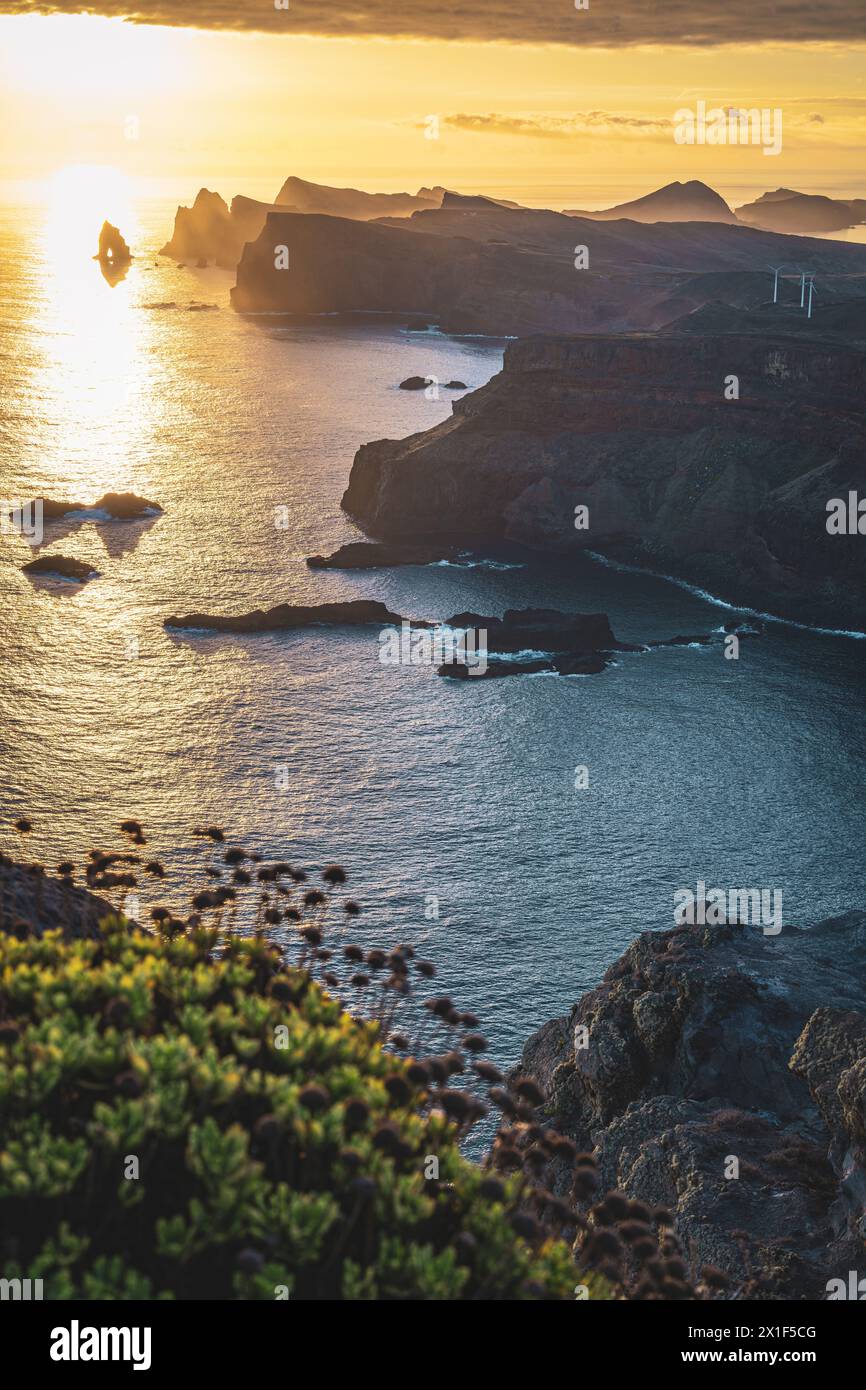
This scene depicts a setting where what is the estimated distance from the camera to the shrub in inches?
870

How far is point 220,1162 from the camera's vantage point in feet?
73.8

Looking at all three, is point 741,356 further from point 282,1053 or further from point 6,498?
point 282,1053

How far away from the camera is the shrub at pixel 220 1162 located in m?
22.1

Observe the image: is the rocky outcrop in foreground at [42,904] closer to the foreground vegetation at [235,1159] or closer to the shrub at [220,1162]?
the foreground vegetation at [235,1159]

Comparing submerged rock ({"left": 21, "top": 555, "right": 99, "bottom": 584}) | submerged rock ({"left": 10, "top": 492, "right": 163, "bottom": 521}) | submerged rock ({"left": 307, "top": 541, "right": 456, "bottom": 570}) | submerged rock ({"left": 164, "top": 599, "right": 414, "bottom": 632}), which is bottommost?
submerged rock ({"left": 164, "top": 599, "right": 414, "bottom": 632})

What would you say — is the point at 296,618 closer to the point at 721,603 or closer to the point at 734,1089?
the point at 721,603

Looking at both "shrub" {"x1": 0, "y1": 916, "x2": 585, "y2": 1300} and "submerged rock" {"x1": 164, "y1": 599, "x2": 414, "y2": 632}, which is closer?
"shrub" {"x1": 0, "y1": 916, "x2": 585, "y2": 1300}

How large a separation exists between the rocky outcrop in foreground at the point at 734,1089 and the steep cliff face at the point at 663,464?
113 m

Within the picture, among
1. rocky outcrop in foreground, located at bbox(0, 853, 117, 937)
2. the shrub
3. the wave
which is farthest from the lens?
the wave

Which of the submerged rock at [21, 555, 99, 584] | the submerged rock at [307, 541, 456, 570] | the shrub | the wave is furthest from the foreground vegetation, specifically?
the submerged rock at [307, 541, 456, 570]

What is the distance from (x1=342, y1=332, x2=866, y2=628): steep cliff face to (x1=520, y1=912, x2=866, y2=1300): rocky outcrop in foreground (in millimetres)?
113254

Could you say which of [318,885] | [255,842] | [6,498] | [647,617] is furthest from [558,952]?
[6,498]

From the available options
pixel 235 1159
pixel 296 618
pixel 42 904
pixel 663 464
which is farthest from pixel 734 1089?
pixel 663 464

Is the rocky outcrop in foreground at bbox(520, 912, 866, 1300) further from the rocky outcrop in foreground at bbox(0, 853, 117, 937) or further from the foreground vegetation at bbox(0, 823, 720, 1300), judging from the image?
the rocky outcrop in foreground at bbox(0, 853, 117, 937)
